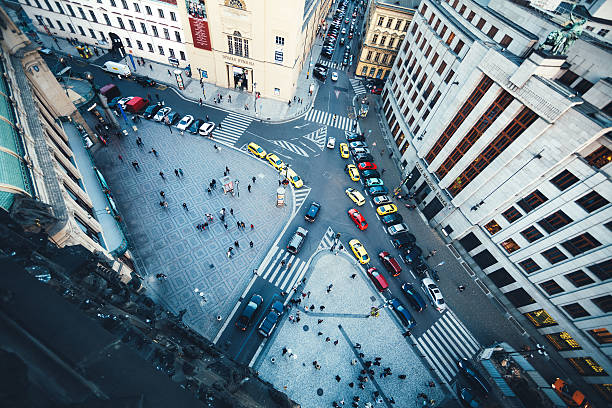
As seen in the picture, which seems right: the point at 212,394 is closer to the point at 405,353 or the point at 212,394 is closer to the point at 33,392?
the point at 33,392

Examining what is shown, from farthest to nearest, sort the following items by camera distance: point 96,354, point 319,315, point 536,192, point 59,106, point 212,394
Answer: point 59,106 → point 319,315 → point 536,192 → point 212,394 → point 96,354

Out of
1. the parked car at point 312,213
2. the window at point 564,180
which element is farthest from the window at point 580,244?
the parked car at point 312,213

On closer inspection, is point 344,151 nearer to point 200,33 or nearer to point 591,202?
point 591,202

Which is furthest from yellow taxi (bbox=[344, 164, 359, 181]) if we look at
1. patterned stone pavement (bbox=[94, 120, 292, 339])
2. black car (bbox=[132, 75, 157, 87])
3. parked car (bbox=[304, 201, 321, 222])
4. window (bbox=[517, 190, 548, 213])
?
black car (bbox=[132, 75, 157, 87])

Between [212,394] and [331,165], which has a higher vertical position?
[331,165]

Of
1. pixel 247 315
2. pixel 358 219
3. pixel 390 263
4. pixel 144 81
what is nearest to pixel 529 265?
pixel 390 263

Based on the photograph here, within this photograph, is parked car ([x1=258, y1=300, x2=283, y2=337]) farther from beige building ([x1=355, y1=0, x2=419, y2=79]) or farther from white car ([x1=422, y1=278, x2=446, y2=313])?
beige building ([x1=355, y1=0, x2=419, y2=79])

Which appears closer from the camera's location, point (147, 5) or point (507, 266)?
point (507, 266)

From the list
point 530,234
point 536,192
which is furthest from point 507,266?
point 536,192
